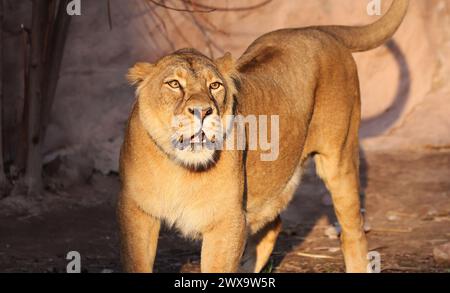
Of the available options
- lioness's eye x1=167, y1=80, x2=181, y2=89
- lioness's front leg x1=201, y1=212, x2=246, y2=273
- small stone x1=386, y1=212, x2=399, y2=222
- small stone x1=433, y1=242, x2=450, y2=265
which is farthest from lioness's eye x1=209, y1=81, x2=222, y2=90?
small stone x1=386, y1=212, x2=399, y2=222

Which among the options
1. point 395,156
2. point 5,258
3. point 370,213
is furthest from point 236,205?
point 395,156

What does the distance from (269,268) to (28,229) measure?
4.89ft

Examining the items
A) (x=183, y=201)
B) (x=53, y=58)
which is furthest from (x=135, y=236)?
(x=53, y=58)

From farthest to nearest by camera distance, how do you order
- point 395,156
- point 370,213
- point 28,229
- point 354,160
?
point 395,156, point 370,213, point 28,229, point 354,160

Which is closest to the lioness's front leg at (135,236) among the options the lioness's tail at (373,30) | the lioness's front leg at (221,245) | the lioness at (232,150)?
the lioness at (232,150)

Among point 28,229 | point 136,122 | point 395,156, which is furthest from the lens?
point 395,156

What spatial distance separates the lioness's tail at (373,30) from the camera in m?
6.15

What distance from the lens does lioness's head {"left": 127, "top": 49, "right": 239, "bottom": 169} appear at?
4473mm

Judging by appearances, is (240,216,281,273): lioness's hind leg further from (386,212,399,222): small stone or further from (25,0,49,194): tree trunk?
(25,0,49,194): tree trunk

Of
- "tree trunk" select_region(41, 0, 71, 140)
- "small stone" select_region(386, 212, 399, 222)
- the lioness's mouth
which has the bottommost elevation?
the lioness's mouth

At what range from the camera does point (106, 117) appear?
7.96 m

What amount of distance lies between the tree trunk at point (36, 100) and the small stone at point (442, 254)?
257cm

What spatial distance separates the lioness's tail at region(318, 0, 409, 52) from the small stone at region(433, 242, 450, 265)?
45.0 inches

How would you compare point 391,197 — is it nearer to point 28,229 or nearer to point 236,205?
point 28,229
